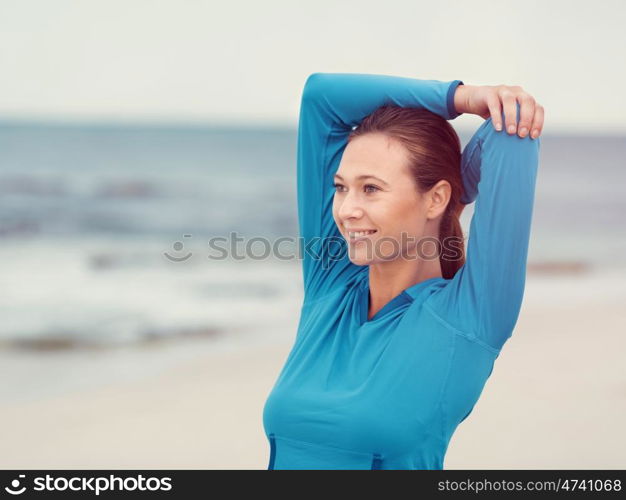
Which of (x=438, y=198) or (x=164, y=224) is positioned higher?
(x=164, y=224)

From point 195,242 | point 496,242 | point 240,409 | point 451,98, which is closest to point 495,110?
point 451,98

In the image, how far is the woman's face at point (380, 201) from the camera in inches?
66.2

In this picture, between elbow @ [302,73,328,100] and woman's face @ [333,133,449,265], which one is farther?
elbow @ [302,73,328,100]

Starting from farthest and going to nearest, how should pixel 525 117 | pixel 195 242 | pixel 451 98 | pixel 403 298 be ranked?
pixel 195 242 → pixel 403 298 → pixel 451 98 → pixel 525 117

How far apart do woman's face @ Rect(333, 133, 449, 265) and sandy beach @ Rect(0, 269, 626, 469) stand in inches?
94.5

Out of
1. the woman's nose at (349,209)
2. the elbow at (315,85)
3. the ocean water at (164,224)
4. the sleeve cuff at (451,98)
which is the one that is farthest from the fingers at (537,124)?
the ocean water at (164,224)

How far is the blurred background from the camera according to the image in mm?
4316

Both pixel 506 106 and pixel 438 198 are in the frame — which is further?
pixel 438 198

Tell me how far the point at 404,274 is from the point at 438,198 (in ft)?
0.52

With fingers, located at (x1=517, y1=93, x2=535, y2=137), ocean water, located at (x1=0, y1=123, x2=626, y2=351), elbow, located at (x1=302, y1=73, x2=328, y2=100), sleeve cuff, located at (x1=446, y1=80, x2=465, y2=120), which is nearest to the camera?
fingers, located at (x1=517, y1=93, x2=535, y2=137)

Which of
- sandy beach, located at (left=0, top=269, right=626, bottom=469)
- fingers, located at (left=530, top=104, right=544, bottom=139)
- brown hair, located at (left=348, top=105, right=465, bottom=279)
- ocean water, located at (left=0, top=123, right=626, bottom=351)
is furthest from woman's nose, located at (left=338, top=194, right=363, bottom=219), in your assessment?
ocean water, located at (left=0, top=123, right=626, bottom=351)

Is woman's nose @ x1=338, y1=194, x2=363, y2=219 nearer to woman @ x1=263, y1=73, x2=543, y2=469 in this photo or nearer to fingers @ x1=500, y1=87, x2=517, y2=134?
woman @ x1=263, y1=73, x2=543, y2=469

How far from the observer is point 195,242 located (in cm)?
1025

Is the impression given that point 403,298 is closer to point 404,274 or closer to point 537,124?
point 404,274
